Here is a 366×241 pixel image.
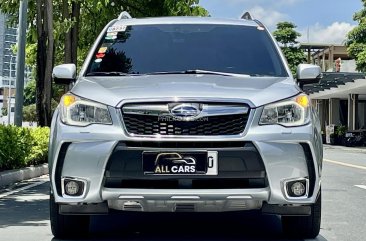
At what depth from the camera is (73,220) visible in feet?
16.8

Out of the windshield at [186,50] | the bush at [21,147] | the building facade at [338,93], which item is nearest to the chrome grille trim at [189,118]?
the windshield at [186,50]

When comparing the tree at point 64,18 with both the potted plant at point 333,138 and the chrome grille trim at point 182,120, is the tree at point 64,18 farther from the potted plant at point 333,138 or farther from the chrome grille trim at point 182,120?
the potted plant at point 333,138

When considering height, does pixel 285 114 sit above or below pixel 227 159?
above

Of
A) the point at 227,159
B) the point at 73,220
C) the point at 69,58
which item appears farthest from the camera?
the point at 69,58

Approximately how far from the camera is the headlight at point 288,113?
4.55 m

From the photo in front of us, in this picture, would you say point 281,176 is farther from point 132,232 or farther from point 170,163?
point 132,232

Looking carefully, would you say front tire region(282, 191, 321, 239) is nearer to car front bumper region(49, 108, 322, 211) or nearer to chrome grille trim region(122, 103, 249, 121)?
car front bumper region(49, 108, 322, 211)

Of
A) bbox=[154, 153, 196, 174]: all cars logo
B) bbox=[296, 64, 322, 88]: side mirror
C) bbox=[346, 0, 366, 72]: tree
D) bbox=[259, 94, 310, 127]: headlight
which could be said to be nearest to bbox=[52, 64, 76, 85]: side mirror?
bbox=[154, 153, 196, 174]: all cars logo

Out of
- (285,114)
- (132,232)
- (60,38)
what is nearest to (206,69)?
(285,114)

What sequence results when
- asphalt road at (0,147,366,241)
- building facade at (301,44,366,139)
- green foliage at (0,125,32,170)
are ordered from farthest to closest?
building facade at (301,44,366,139) → green foliage at (0,125,32,170) → asphalt road at (0,147,366,241)

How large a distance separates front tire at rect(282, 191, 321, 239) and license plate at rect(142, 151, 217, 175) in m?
1.03

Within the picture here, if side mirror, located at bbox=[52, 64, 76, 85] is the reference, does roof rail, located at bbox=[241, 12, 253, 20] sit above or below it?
above

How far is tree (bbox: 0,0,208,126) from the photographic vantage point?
52.4 ft

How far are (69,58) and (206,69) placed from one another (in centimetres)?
1359
